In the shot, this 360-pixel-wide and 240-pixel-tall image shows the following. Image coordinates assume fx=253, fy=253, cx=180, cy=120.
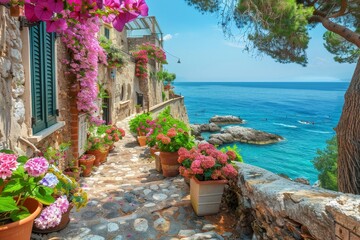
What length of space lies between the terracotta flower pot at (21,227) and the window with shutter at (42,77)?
1.44 meters

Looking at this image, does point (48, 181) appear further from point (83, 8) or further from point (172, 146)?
point (172, 146)

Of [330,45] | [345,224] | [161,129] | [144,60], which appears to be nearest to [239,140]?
[144,60]

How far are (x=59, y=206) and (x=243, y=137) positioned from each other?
26.9 m

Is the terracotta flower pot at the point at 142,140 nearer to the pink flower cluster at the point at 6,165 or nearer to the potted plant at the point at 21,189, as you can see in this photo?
the potted plant at the point at 21,189

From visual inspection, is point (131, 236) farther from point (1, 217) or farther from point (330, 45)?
point (330, 45)

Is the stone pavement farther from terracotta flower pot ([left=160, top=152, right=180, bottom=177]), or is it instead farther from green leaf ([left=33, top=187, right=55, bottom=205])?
green leaf ([left=33, top=187, right=55, bottom=205])

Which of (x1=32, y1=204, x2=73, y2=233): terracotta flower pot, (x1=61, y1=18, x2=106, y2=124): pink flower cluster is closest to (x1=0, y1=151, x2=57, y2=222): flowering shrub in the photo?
(x1=32, y1=204, x2=73, y2=233): terracotta flower pot

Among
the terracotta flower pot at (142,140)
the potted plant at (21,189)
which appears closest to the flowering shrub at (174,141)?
the potted plant at (21,189)

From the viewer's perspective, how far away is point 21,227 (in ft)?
5.62

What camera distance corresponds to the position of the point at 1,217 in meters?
1.72

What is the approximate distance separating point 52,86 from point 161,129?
9.97 feet

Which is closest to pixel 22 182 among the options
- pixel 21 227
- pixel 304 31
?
pixel 21 227

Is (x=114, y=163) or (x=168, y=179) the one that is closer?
(x=168, y=179)

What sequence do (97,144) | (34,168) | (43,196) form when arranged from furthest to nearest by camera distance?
1. (97,144)
2. (43,196)
3. (34,168)
